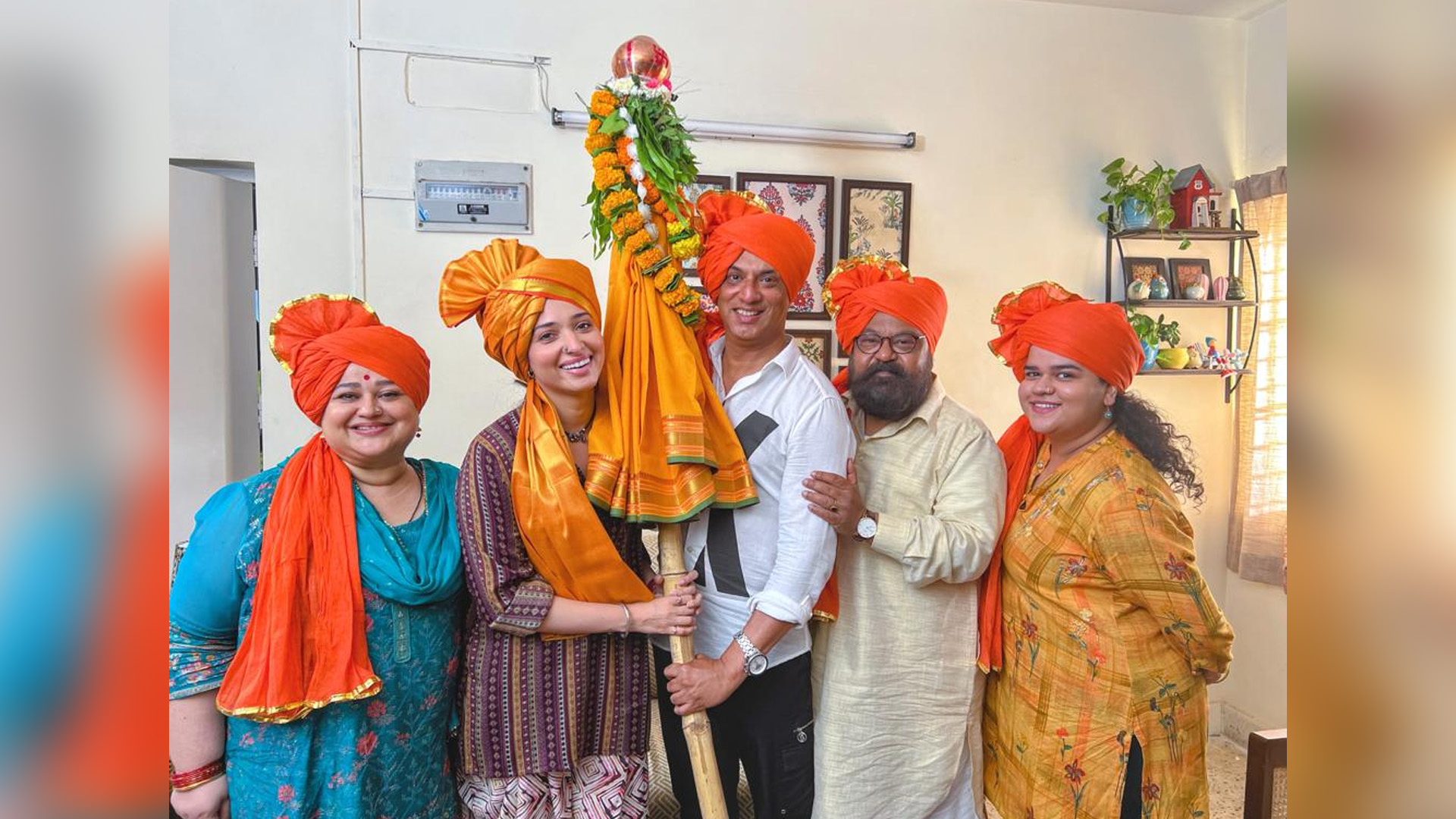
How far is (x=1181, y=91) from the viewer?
366 centimetres

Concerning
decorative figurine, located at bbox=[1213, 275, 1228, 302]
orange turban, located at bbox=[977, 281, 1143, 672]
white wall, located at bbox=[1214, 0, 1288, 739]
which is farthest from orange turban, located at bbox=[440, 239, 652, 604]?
white wall, located at bbox=[1214, 0, 1288, 739]

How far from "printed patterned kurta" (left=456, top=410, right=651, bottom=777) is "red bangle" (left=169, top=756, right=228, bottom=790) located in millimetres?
431

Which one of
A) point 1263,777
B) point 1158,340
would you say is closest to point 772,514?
point 1263,777

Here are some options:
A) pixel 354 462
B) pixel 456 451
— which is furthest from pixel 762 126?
pixel 354 462

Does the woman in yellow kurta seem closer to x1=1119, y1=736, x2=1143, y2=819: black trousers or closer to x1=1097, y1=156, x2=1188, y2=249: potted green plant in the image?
x1=1119, y1=736, x2=1143, y2=819: black trousers

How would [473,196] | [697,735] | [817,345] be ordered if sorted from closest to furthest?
[697,735] < [473,196] < [817,345]

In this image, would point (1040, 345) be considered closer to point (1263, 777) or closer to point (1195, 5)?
point (1263, 777)

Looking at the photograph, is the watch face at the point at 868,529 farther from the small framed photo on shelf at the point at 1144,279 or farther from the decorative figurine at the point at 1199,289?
the decorative figurine at the point at 1199,289

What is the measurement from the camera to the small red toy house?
354 cm

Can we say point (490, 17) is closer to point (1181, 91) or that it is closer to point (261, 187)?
point (261, 187)

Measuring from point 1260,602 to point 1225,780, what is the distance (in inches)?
29.1

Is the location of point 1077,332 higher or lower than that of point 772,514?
higher

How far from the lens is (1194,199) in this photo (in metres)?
3.54
